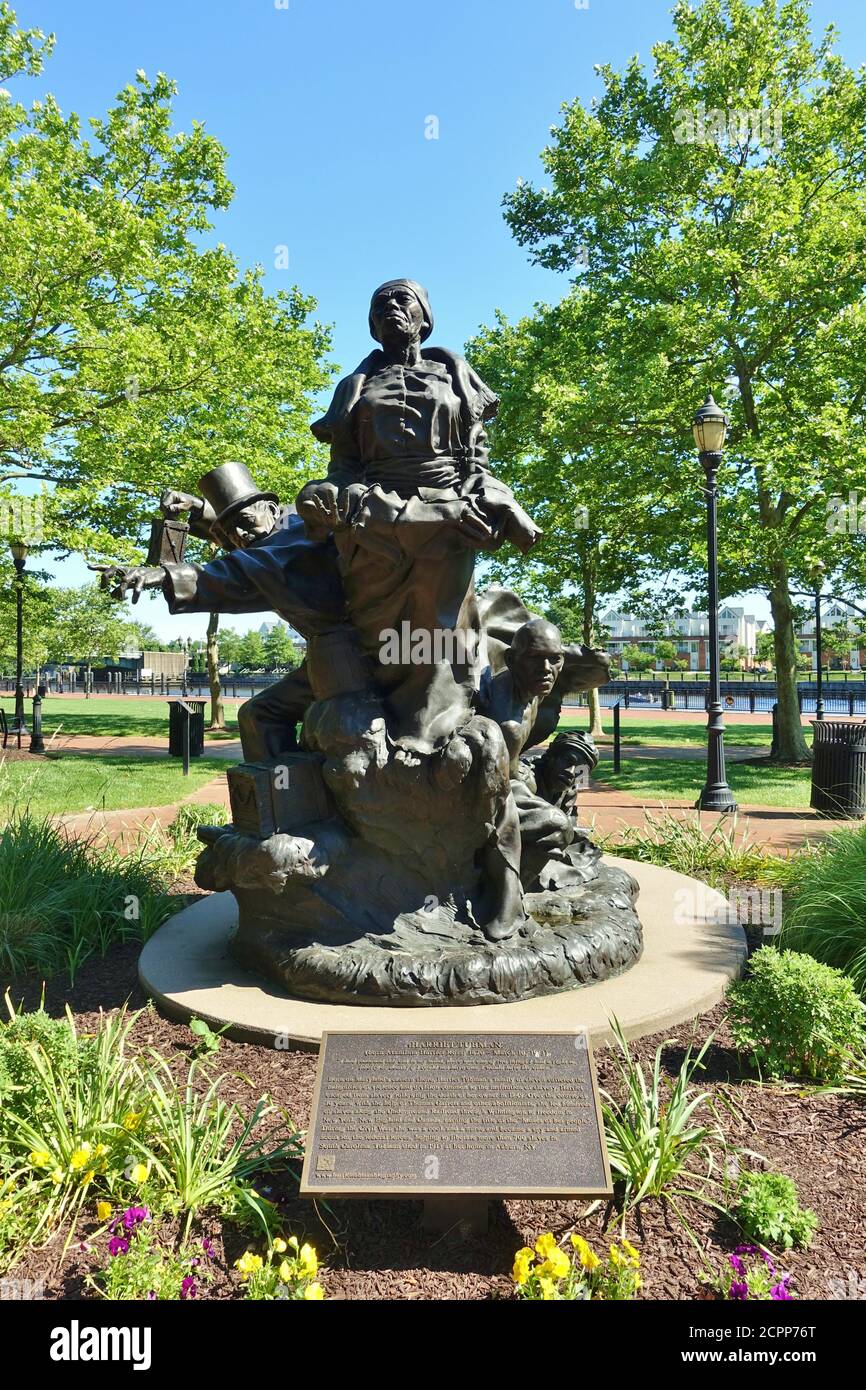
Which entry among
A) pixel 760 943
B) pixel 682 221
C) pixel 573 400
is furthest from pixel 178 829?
pixel 682 221

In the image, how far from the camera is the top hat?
19.0ft

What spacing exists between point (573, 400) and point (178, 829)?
11461 mm

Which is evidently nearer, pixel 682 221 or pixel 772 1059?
pixel 772 1059

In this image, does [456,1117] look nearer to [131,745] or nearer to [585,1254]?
[585,1254]

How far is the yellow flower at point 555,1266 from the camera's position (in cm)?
254

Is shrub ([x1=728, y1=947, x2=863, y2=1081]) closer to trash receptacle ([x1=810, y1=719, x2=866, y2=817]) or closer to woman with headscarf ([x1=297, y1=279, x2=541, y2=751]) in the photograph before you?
woman with headscarf ([x1=297, y1=279, x2=541, y2=751])

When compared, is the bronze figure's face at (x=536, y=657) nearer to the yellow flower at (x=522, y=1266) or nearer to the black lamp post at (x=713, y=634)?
the yellow flower at (x=522, y=1266)

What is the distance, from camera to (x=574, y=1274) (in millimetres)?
2668

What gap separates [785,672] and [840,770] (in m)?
6.85

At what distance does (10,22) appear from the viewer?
641 inches

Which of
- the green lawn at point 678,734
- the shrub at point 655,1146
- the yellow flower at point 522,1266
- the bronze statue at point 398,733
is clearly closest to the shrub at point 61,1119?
the bronze statue at point 398,733

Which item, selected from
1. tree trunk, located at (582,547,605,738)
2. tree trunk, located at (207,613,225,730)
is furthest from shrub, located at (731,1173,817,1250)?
tree trunk, located at (207,613,225,730)

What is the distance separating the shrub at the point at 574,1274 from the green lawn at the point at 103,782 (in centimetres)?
789

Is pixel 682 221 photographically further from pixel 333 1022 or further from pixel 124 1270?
pixel 124 1270
